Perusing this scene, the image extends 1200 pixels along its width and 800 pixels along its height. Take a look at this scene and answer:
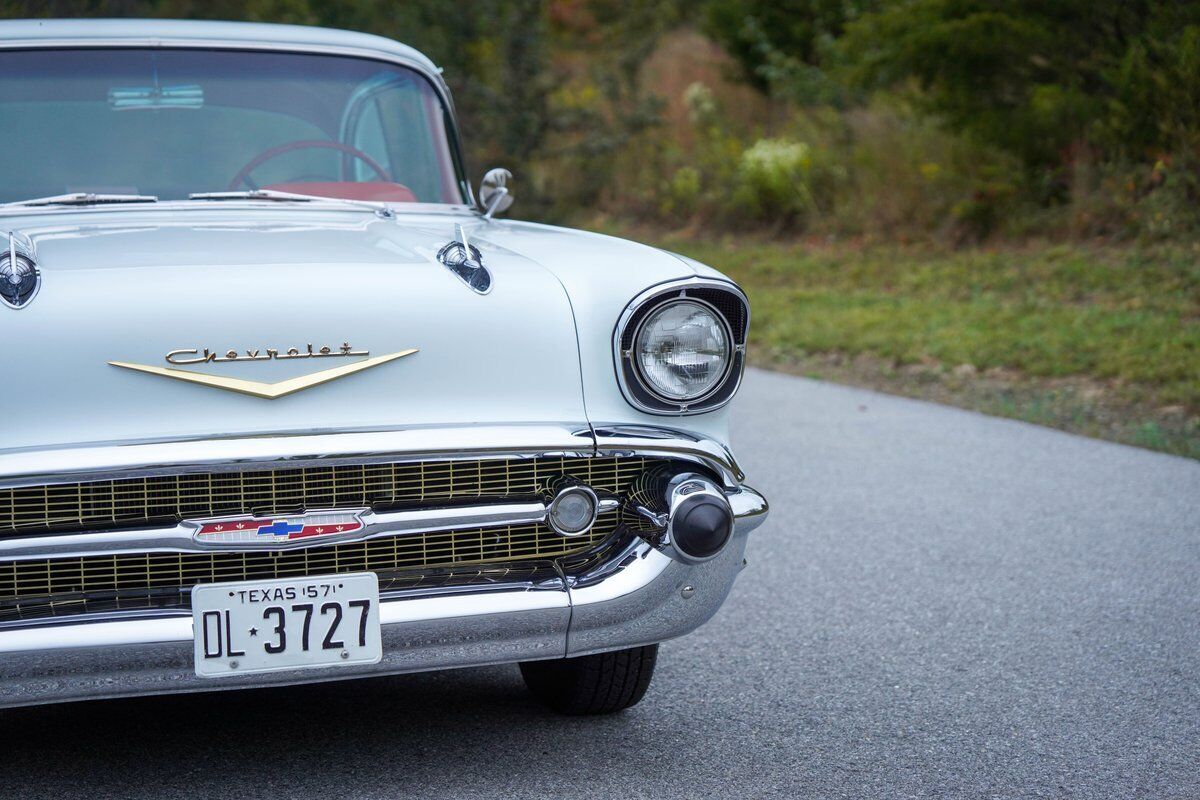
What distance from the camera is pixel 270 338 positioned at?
212cm

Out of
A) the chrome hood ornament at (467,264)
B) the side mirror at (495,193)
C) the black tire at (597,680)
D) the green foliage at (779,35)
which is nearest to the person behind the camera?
the chrome hood ornament at (467,264)

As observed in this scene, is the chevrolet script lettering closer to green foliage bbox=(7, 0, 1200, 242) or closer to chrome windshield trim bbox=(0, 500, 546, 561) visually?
chrome windshield trim bbox=(0, 500, 546, 561)

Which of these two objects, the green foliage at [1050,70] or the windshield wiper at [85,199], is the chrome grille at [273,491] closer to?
the windshield wiper at [85,199]

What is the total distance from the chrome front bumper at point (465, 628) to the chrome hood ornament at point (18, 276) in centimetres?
52

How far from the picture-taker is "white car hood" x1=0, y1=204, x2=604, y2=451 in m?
2.04

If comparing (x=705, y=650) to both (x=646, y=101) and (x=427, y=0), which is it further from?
(x=427, y=0)

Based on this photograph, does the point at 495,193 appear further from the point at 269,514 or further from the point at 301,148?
the point at 269,514

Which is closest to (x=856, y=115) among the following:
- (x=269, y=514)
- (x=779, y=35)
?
(x=779, y=35)

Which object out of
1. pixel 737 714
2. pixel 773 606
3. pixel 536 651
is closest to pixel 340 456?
pixel 536 651

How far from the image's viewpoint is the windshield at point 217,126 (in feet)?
9.91

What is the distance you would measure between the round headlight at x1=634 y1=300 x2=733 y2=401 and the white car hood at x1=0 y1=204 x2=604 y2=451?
14 cm

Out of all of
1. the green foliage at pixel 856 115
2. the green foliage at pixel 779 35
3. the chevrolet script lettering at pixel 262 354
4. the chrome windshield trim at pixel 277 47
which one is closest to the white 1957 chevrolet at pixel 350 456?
the chevrolet script lettering at pixel 262 354

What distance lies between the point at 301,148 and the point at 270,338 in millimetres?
1310

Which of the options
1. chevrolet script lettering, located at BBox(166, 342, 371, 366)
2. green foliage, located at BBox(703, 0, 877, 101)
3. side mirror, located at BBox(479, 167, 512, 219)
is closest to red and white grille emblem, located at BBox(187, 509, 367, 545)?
chevrolet script lettering, located at BBox(166, 342, 371, 366)
